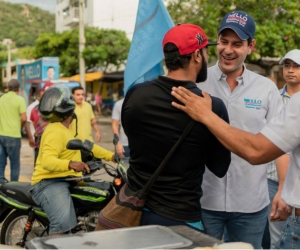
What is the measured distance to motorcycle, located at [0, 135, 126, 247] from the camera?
4805mm

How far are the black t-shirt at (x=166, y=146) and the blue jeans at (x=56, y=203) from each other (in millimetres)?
1983

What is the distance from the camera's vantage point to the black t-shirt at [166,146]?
2.64 meters

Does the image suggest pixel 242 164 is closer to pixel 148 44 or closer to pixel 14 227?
pixel 148 44

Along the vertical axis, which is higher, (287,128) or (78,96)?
(78,96)

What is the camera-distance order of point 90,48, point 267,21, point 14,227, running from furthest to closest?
point 90,48 → point 267,21 → point 14,227

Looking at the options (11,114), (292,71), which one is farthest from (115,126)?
(292,71)

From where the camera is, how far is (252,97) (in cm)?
335

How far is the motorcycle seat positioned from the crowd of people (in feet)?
2.05

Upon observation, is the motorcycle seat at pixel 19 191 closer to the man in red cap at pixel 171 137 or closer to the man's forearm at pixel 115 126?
the man in red cap at pixel 171 137

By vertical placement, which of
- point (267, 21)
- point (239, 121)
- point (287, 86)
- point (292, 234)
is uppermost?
point (267, 21)

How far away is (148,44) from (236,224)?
1.57 m

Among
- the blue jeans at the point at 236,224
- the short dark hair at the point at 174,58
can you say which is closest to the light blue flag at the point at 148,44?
the blue jeans at the point at 236,224

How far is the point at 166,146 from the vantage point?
8.68 ft

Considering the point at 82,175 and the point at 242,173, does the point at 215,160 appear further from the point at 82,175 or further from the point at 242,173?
the point at 82,175
